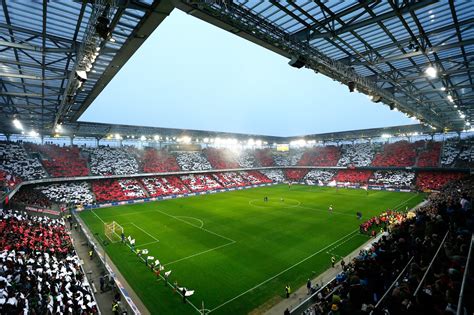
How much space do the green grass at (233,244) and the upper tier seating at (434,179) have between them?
29.4 ft

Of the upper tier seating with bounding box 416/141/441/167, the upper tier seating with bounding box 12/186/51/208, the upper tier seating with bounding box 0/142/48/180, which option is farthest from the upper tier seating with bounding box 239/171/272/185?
the upper tier seating with bounding box 12/186/51/208

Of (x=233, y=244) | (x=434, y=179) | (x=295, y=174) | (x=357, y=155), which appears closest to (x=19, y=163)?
(x=233, y=244)

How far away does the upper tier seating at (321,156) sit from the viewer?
→ 70.4m

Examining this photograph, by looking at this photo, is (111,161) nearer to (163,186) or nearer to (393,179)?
(163,186)

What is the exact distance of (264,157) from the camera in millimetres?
81188

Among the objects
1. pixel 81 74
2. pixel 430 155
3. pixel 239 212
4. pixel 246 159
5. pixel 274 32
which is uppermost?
pixel 274 32

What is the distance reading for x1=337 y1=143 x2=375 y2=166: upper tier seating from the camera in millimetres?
63756

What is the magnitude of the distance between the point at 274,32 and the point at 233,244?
16.9m

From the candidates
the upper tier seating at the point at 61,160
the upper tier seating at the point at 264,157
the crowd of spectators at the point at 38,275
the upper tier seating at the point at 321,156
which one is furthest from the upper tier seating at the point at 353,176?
the crowd of spectators at the point at 38,275

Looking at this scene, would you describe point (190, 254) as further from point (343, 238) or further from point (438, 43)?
point (438, 43)

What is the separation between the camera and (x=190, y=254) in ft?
65.8

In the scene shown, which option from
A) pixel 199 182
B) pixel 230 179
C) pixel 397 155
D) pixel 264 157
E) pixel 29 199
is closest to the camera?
pixel 29 199

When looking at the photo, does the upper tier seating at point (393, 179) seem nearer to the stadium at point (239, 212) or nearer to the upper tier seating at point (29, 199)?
the stadium at point (239, 212)

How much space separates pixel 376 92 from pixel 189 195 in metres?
37.0
